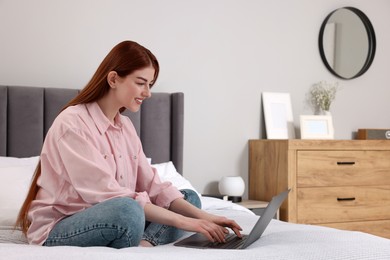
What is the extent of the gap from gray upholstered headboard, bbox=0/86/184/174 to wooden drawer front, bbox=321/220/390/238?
1.15 metres

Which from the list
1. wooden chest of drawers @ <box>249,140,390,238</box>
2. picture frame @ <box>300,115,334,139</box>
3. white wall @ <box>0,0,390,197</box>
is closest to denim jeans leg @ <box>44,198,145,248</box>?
white wall @ <box>0,0,390,197</box>

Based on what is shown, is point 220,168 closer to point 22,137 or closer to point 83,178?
point 22,137

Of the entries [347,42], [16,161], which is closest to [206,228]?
[16,161]

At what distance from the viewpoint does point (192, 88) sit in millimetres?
3963

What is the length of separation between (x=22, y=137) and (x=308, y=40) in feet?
7.19

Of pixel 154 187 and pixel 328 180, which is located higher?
pixel 154 187

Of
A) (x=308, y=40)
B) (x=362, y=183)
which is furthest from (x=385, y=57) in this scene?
(x=362, y=183)

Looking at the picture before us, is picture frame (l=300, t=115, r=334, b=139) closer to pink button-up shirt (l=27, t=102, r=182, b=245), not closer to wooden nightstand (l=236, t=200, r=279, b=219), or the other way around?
wooden nightstand (l=236, t=200, r=279, b=219)

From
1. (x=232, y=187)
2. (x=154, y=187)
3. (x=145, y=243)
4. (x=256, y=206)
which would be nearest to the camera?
(x=145, y=243)

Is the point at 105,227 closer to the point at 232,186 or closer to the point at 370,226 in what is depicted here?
the point at 232,186

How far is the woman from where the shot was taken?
1.86 meters

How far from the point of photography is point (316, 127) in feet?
13.9

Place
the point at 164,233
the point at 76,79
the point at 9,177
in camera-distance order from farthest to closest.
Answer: the point at 76,79 < the point at 9,177 < the point at 164,233

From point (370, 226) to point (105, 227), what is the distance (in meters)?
2.69
